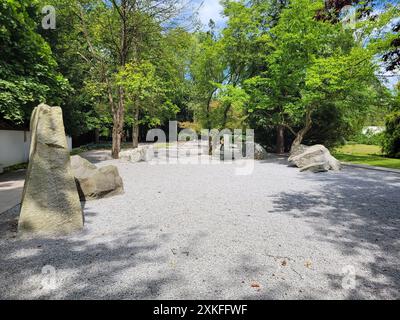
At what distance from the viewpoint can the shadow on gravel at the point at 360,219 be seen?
308cm

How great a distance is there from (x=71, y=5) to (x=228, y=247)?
51.9ft

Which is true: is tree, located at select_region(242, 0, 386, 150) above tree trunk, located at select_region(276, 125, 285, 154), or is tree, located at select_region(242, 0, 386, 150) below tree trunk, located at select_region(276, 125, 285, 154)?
above

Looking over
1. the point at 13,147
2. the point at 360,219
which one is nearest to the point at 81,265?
the point at 360,219

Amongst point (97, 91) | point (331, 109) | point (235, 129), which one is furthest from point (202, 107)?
point (331, 109)

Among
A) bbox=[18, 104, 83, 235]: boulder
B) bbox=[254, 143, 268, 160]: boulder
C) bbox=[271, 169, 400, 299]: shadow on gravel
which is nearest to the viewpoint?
bbox=[271, 169, 400, 299]: shadow on gravel

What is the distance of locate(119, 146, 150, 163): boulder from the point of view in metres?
15.2

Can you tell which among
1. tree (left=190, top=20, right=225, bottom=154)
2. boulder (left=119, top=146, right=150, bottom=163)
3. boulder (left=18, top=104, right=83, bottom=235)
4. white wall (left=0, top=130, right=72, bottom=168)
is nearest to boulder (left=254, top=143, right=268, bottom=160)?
tree (left=190, top=20, right=225, bottom=154)

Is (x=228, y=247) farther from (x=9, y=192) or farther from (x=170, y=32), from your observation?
(x=170, y=32)

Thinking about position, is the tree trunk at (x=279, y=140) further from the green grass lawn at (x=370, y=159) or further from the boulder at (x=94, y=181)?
the boulder at (x=94, y=181)

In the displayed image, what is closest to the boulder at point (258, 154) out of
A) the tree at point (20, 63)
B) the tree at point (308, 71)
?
the tree at point (308, 71)

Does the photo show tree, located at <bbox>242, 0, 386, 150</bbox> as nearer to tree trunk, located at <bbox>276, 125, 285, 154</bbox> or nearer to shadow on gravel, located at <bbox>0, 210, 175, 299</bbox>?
tree trunk, located at <bbox>276, 125, 285, 154</bbox>

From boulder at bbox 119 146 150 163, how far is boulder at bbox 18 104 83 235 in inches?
416

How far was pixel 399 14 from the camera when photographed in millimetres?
7383

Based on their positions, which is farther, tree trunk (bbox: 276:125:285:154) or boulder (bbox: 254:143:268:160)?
tree trunk (bbox: 276:125:285:154)
